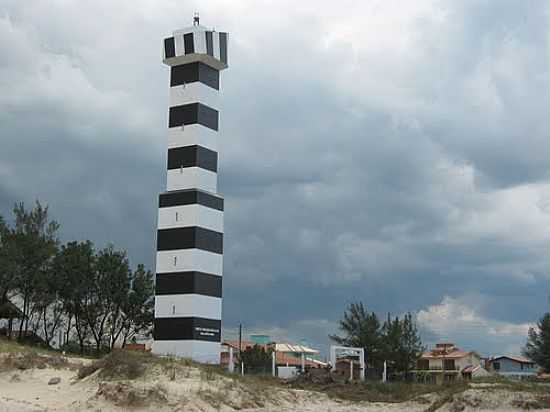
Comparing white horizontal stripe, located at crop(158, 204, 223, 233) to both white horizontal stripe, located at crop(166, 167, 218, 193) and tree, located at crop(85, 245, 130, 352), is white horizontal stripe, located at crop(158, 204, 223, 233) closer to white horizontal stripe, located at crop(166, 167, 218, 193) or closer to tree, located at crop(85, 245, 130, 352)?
white horizontal stripe, located at crop(166, 167, 218, 193)

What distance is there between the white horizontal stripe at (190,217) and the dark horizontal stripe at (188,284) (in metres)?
2.60

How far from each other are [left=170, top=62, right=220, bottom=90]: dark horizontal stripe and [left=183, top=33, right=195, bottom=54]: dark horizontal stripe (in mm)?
751

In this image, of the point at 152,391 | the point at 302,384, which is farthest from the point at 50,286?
the point at 152,391

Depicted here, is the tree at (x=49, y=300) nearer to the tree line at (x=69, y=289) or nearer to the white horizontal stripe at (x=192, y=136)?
the tree line at (x=69, y=289)

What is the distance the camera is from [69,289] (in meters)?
49.8

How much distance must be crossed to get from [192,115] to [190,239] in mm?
6772

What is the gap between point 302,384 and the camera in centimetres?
3522

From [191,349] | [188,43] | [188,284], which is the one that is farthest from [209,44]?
[191,349]

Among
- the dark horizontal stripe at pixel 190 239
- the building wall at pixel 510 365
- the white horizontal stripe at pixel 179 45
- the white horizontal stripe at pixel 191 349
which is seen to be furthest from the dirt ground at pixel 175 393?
the building wall at pixel 510 365

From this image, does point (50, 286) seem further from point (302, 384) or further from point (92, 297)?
point (302, 384)

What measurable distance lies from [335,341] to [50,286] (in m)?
20.5

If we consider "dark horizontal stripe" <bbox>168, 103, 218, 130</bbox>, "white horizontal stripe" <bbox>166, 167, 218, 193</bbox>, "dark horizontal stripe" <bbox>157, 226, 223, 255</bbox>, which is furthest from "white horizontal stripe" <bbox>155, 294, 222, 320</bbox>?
"dark horizontal stripe" <bbox>168, 103, 218, 130</bbox>

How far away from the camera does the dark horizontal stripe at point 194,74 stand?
4222cm

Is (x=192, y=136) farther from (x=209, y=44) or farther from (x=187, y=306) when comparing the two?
(x=187, y=306)
